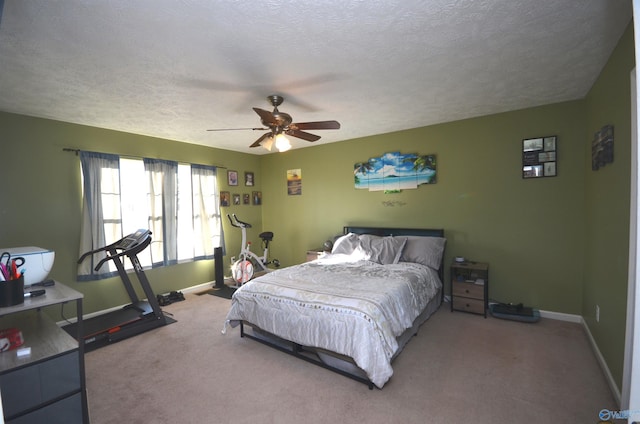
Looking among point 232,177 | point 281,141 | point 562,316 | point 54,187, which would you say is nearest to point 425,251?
point 562,316

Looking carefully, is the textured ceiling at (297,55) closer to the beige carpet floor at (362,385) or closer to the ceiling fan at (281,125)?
the ceiling fan at (281,125)

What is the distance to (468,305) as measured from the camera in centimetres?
375

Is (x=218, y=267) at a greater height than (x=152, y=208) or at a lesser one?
lesser

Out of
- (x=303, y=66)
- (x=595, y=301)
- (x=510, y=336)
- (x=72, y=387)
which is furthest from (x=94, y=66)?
(x=595, y=301)

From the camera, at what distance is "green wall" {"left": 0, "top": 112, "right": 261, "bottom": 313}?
3.35 m

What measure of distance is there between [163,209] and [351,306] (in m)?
3.64

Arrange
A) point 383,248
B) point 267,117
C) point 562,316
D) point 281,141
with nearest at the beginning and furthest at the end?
point 267,117 < point 281,141 < point 562,316 < point 383,248

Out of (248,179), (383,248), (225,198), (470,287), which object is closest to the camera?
(470,287)

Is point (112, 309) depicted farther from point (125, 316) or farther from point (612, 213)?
point (612, 213)

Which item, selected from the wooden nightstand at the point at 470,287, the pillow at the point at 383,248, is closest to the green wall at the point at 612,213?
the wooden nightstand at the point at 470,287

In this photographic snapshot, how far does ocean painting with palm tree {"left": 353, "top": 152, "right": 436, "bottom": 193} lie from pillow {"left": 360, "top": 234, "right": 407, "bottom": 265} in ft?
3.03

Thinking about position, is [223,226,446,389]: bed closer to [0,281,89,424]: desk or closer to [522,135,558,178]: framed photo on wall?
[522,135,558,178]: framed photo on wall

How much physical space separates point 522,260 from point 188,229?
5084 millimetres

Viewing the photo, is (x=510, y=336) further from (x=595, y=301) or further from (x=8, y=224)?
(x=8, y=224)
